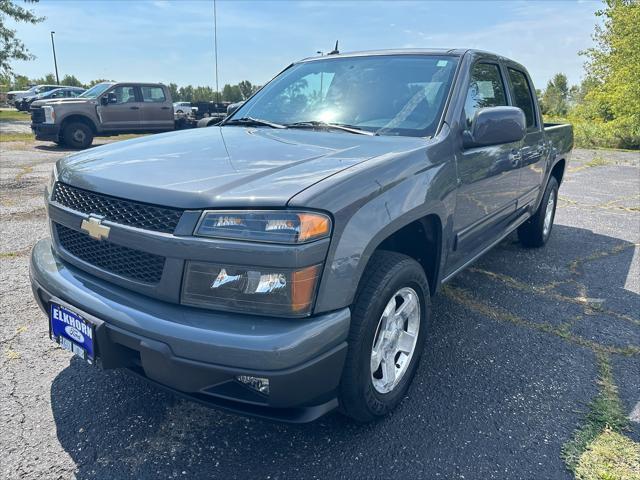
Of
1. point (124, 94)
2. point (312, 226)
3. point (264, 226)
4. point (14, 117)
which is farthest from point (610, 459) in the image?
point (14, 117)

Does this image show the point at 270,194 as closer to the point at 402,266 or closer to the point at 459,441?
the point at 402,266

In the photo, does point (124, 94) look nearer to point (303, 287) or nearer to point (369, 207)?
point (369, 207)

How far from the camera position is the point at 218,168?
6.86 feet

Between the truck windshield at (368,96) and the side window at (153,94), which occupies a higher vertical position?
the truck windshield at (368,96)

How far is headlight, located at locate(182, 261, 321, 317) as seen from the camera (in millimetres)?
1726

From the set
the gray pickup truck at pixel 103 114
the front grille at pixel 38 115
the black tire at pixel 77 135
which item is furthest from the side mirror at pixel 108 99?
the front grille at pixel 38 115

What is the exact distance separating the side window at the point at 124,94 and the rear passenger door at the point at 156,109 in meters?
0.29

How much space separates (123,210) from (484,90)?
255cm

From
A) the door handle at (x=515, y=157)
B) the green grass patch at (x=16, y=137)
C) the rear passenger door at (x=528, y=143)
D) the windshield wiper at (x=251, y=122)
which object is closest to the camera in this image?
the windshield wiper at (x=251, y=122)

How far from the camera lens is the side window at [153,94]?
14.2 metres

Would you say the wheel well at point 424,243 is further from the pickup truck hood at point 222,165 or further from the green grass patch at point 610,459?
the green grass patch at point 610,459

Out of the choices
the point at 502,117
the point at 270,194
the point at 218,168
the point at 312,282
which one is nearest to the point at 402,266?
the point at 312,282

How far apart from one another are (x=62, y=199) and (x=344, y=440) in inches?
67.9

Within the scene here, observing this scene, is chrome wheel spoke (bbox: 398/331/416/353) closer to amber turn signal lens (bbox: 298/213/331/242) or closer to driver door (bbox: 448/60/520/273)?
driver door (bbox: 448/60/520/273)
